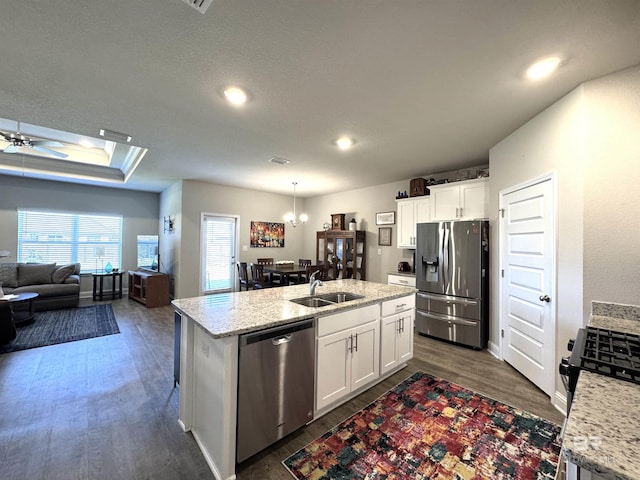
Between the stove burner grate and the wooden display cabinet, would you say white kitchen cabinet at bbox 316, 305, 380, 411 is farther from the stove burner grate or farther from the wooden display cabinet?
the wooden display cabinet

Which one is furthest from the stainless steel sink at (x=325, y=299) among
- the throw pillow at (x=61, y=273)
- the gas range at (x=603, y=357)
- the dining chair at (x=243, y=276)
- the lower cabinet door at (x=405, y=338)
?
the throw pillow at (x=61, y=273)

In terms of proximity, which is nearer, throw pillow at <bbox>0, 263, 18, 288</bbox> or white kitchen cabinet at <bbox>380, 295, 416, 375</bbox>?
white kitchen cabinet at <bbox>380, 295, 416, 375</bbox>

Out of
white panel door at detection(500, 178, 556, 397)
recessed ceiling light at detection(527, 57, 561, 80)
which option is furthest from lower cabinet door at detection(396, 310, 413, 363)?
recessed ceiling light at detection(527, 57, 561, 80)

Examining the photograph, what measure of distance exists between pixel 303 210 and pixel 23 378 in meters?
5.98

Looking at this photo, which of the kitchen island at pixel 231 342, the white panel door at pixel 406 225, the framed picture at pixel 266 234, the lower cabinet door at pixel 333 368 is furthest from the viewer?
the framed picture at pixel 266 234

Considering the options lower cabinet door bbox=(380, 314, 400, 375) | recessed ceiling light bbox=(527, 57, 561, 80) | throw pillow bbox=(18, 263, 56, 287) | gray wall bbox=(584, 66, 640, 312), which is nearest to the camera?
recessed ceiling light bbox=(527, 57, 561, 80)

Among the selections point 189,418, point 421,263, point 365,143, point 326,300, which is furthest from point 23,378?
point 421,263

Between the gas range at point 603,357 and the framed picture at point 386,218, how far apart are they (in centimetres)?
417

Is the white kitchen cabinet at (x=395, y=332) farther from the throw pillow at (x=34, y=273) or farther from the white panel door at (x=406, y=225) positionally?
the throw pillow at (x=34, y=273)

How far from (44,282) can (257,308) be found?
605 cm

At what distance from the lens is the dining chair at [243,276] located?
5.54m

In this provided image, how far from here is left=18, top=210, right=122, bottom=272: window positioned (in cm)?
576

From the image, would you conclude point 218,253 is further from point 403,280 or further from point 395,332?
point 395,332

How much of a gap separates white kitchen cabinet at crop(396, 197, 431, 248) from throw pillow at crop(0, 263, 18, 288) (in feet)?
24.3
